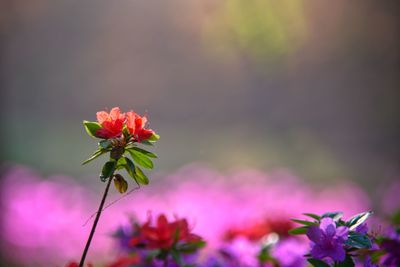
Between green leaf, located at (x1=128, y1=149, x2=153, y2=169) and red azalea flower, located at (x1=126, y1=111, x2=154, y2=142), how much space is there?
0.02 m

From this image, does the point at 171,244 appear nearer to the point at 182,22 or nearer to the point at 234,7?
the point at 234,7

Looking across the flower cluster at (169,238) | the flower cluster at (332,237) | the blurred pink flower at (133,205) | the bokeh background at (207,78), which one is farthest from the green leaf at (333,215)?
the bokeh background at (207,78)

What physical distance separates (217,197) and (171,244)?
1.23 metres

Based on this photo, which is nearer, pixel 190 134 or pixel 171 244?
pixel 171 244

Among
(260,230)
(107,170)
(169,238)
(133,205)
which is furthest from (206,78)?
(107,170)

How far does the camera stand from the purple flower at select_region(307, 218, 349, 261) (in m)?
0.65

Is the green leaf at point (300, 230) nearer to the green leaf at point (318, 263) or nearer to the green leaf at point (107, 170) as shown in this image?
the green leaf at point (318, 263)

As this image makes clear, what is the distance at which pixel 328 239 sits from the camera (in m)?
0.66

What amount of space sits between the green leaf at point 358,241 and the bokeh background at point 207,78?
3.67 meters

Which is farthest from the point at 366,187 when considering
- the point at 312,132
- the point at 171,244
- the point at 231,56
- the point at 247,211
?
the point at 171,244

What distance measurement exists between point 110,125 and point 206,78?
16.3 feet

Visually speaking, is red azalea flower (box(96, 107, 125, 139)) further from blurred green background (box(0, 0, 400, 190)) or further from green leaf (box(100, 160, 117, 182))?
blurred green background (box(0, 0, 400, 190))

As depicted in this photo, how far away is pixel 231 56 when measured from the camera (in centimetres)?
498

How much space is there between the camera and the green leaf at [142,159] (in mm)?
643
